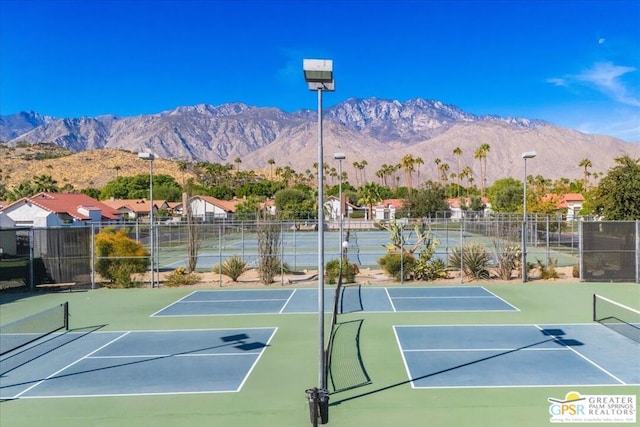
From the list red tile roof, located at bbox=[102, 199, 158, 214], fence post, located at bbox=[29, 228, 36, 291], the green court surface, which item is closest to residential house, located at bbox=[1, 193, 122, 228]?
fence post, located at bbox=[29, 228, 36, 291]

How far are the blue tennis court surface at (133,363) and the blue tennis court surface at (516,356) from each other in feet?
12.5

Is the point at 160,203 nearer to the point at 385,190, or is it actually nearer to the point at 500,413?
the point at 385,190

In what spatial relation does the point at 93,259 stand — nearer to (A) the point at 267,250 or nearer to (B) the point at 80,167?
(A) the point at 267,250

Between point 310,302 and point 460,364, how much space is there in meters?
8.26

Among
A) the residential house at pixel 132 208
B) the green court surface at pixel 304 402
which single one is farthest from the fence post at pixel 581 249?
the residential house at pixel 132 208

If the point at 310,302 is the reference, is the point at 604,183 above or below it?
above

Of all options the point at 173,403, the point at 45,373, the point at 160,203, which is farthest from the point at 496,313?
the point at 160,203

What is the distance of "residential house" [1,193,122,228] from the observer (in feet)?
127

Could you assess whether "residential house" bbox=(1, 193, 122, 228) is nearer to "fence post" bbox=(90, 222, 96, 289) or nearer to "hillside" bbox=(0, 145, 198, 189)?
"fence post" bbox=(90, 222, 96, 289)

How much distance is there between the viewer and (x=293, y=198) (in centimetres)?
8381

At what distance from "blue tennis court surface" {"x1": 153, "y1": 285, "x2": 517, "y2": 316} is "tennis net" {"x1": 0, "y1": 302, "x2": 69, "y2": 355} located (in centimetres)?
298

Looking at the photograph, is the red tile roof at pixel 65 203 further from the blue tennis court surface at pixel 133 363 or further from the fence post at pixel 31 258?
the blue tennis court surface at pixel 133 363

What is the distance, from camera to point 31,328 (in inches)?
613

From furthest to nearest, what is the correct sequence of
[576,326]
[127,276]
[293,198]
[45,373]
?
[293,198], [127,276], [576,326], [45,373]
